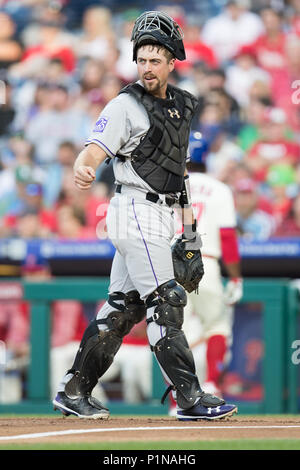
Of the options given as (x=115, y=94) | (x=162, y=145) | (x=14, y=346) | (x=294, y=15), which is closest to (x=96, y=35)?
(x=115, y=94)

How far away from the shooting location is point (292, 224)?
930cm

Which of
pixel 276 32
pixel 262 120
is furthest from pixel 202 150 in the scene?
pixel 276 32

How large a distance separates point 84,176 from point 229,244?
2.69m

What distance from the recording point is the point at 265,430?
3945 mm

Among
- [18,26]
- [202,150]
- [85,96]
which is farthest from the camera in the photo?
[18,26]

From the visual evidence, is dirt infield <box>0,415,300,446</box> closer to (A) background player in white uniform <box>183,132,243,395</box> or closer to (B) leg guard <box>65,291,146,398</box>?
(B) leg guard <box>65,291,146,398</box>

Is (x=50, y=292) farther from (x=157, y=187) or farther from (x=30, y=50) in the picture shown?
(x=30, y=50)

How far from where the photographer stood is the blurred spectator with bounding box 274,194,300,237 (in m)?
9.20

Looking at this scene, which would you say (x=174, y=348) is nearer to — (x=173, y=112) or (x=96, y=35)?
(x=173, y=112)

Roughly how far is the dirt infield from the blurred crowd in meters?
5.16

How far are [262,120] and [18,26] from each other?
4.01 metres

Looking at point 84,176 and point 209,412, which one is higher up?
point 84,176

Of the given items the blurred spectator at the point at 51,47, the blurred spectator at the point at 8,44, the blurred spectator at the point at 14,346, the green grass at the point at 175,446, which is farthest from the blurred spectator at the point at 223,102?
the green grass at the point at 175,446

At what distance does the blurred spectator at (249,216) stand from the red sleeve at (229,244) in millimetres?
2916
